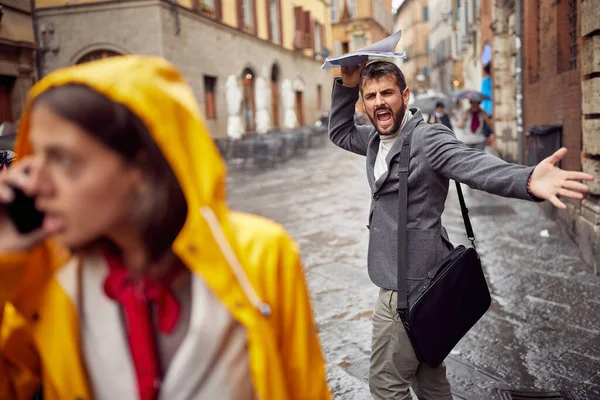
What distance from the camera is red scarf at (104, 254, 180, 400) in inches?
45.4

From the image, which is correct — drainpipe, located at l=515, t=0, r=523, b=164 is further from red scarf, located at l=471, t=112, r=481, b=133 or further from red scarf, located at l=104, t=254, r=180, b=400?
red scarf, located at l=104, t=254, r=180, b=400

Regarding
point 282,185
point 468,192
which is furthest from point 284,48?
point 468,192

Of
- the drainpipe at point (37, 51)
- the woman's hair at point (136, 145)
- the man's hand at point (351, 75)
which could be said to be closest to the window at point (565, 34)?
the man's hand at point (351, 75)

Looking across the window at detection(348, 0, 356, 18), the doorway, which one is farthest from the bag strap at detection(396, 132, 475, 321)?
the window at detection(348, 0, 356, 18)

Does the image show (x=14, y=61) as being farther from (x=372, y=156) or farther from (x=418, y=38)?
(x=418, y=38)

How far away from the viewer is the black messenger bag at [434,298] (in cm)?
230

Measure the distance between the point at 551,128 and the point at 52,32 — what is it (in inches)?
508

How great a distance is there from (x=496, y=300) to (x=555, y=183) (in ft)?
10.8

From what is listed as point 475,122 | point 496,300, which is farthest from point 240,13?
point 496,300

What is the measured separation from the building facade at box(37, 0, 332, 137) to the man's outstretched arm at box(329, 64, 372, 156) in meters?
13.3

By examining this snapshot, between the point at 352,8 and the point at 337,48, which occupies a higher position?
the point at 352,8

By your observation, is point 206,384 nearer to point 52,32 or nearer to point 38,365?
point 38,365

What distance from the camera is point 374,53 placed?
246 cm

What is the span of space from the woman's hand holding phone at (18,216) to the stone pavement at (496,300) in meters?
2.60
